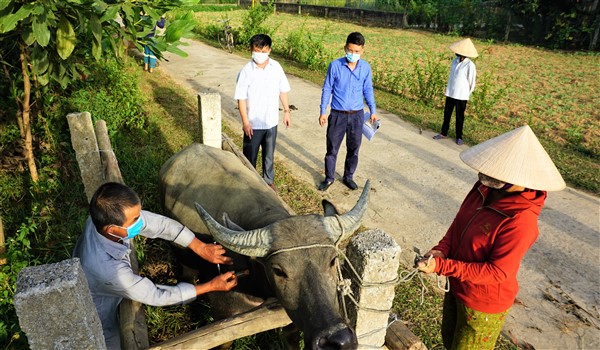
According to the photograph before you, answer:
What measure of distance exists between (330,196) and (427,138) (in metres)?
3.45

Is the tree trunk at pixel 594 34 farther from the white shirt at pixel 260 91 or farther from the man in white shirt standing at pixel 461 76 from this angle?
the white shirt at pixel 260 91

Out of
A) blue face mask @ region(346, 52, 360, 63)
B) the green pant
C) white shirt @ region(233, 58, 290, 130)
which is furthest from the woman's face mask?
blue face mask @ region(346, 52, 360, 63)

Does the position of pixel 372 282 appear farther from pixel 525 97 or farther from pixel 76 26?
pixel 525 97

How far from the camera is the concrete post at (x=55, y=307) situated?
141 cm

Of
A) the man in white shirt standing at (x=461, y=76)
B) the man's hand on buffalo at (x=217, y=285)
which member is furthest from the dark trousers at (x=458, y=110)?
the man's hand on buffalo at (x=217, y=285)

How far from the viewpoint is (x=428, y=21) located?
29.0m

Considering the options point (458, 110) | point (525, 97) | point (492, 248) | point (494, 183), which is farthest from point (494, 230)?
point (525, 97)

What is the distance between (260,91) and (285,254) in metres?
3.14

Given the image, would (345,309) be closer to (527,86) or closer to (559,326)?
(559,326)

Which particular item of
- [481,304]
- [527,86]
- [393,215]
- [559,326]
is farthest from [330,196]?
[527,86]

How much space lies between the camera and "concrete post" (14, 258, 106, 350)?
4.61ft

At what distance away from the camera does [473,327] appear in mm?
2631

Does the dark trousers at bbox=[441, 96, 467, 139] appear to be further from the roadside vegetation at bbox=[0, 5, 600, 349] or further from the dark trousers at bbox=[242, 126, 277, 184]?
the dark trousers at bbox=[242, 126, 277, 184]

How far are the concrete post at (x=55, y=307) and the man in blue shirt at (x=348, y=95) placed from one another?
459cm
